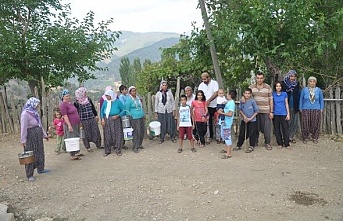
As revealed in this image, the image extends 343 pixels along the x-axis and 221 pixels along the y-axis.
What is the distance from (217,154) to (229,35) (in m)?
2.43

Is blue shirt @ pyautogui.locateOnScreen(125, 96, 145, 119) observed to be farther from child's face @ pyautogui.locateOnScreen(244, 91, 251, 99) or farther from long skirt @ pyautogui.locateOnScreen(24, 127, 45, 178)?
child's face @ pyautogui.locateOnScreen(244, 91, 251, 99)

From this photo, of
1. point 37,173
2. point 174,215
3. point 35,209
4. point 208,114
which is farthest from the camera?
point 208,114

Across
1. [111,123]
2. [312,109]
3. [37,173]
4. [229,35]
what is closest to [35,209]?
[37,173]

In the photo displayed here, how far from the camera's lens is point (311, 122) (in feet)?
24.4

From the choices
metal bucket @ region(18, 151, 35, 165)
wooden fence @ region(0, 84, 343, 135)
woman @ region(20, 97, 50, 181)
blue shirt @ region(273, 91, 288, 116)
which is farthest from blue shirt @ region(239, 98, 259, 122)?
metal bucket @ region(18, 151, 35, 165)

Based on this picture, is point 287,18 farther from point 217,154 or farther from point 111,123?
point 111,123

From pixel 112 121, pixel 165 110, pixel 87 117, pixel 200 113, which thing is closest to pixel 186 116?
pixel 200 113

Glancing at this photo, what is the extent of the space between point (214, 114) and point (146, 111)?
6.19ft

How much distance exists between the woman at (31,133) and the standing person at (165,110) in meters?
2.82

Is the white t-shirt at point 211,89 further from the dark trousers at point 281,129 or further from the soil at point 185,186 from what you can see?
the dark trousers at point 281,129

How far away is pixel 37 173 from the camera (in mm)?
6488

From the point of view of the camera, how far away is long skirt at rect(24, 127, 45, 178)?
241 inches

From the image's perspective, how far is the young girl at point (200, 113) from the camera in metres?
7.26

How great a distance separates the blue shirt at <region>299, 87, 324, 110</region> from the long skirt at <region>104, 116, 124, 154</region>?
3917mm
